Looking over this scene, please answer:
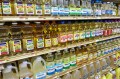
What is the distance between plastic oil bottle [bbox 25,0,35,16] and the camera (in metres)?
1.71

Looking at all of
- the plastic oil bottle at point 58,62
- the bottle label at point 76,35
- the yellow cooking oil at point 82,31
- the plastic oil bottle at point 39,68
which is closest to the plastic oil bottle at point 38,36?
the plastic oil bottle at point 39,68

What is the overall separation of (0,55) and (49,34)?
671 millimetres

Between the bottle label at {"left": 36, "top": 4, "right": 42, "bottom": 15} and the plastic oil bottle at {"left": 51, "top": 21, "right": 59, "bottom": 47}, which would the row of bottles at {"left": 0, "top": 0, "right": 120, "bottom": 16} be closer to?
the bottle label at {"left": 36, "top": 4, "right": 42, "bottom": 15}

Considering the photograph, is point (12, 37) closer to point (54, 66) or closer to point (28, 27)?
point (28, 27)

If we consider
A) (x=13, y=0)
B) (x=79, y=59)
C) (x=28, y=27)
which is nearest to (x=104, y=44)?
(x=79, y=59)

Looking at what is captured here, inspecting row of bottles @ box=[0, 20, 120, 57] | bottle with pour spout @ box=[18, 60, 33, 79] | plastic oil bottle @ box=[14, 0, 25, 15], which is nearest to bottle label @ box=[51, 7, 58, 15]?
row of bottles @ box=[0, 20, 120, 57]

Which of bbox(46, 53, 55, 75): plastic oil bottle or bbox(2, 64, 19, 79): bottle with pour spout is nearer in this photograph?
bbox(2, 64, 19, 79): bottle with pour spout

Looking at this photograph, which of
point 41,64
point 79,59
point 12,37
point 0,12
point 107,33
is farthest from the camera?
point 107,33

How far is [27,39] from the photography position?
1.77m

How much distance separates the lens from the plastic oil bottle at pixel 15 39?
1649 mm

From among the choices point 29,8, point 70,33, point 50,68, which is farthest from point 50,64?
point 29,8

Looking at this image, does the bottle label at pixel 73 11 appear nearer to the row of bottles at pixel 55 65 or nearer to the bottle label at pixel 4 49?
the row of bottles at pixel 55 65

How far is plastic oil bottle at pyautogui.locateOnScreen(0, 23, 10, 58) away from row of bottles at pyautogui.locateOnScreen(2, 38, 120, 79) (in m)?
0.20

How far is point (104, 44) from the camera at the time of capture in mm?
3344
